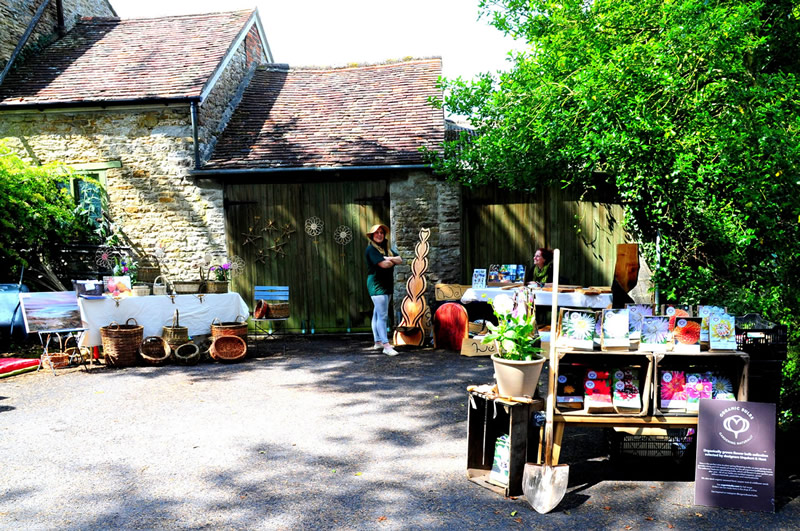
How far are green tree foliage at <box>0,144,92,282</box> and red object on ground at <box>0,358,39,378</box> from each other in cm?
174

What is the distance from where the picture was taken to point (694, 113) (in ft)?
15.3

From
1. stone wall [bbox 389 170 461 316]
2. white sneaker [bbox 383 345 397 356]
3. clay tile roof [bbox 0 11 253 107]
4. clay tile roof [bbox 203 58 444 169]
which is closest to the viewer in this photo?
white sneaker [bbox 383 345 397 356]

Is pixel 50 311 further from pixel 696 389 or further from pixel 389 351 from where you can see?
pixel 696 389

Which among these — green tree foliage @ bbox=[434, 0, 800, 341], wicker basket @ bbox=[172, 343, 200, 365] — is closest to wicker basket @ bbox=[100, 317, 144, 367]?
wicker basket @ bbox=[172, 343, 200, 365]

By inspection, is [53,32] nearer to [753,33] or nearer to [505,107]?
[505,107]

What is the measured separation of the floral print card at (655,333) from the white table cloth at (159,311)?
240 inches

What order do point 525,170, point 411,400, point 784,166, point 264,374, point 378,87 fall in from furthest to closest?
point 378,87, point 525,170, point 264,374, point 411,400, point 784,166

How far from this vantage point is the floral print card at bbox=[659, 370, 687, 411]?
3775 mm

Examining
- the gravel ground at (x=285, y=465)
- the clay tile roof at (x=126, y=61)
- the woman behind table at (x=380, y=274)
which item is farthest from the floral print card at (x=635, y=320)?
the clay tile roof at (x=126, y=61)

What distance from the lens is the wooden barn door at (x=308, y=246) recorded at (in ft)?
32.3

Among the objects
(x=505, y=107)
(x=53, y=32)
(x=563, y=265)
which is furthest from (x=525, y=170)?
(x=53, y=32)

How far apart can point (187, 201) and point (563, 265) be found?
20.6 ft

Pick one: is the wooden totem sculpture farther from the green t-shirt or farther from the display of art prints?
the display of art prints

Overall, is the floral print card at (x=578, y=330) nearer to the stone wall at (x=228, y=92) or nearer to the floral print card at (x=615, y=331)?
the floral print card at (x=615, y=331)
